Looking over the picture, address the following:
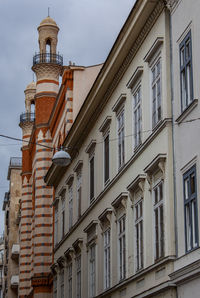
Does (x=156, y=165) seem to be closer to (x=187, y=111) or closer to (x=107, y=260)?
(x=187, y=111)

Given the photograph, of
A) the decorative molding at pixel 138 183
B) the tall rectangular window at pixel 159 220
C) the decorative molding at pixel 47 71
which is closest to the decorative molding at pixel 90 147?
the decorative molding at pixel 138 183

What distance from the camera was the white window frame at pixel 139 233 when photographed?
19.7 meters

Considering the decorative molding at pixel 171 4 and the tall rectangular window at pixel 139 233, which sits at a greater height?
the decorative molding at pixel 171 4

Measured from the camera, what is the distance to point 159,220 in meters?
18.0

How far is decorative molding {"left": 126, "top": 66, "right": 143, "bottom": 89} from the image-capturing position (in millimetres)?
20556

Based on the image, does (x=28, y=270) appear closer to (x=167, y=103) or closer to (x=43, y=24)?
(x=43, y=24)

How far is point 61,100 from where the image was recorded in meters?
38.9

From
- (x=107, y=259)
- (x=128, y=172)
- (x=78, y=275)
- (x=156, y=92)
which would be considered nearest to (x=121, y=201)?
(x=128, y=172)

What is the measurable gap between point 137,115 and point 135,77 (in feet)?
3.50

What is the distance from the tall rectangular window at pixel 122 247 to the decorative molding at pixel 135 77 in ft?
12.7

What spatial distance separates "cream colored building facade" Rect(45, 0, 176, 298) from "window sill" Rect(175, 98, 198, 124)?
2.41ft

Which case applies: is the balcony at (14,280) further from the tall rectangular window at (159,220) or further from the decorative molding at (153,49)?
the tall rectangular window at (159,220)

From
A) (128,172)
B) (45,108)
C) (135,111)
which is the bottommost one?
(128,172)

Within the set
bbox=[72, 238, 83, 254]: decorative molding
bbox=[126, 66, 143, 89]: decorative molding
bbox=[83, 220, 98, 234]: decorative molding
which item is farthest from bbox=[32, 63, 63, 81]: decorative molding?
bbox=[126, 66, 143, 89]: decorative molding
